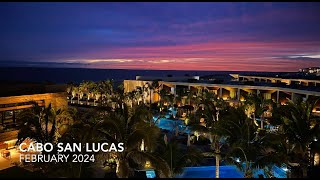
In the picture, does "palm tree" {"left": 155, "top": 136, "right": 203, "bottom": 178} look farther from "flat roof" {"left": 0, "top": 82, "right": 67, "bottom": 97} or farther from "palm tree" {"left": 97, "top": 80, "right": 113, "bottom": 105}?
"palm tree" {"left": 97, "top": 80, "right": 113, "bottom": 105}

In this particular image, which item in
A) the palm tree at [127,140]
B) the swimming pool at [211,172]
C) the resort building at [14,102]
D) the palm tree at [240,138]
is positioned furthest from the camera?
the resort building at [14,102]

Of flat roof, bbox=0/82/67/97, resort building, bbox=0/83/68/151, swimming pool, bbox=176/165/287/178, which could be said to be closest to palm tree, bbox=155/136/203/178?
swimming pool, bbox=176/165/287/178

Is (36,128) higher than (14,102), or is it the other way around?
(14,102)

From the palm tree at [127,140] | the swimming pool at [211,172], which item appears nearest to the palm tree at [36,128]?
the palm tree at [127,140]

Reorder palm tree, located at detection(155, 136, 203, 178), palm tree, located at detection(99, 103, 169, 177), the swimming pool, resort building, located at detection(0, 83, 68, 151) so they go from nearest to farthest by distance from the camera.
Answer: palm tree, located at detection(99, 103, 169, 177)
palm tree, located at detection(155, 136, 203, 178)
the swimming pool
resort building, located at detection(0, 83, 68, 151)

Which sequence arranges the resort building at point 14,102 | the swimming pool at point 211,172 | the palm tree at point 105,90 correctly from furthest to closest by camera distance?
1. the palm tree at point 105,90
2. the resort building at point 14,102
3. the swimming pool at point 211,172

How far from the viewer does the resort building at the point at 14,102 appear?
17814mm

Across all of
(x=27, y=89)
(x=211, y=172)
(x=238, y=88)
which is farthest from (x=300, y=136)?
(x=238, y=88)

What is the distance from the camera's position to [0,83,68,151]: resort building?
17.8 meters

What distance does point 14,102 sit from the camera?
59.3ft

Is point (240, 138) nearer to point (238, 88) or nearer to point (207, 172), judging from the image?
point (207, 172)

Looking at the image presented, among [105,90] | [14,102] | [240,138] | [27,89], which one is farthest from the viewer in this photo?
[105,90]

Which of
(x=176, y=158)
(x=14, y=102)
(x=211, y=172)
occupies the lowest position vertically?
(x=211, y=172)

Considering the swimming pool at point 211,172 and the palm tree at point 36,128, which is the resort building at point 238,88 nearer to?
the swimming pool at point 211,172
